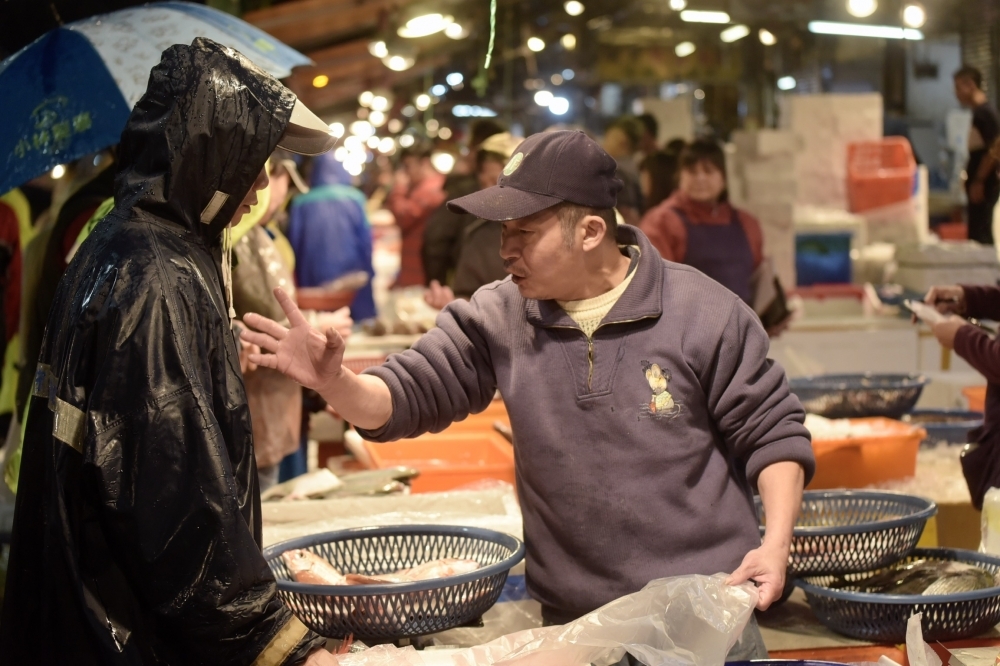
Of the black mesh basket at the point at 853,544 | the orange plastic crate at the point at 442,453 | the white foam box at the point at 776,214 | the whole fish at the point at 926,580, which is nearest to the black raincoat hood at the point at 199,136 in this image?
the black mesh basket at the point at 853,544

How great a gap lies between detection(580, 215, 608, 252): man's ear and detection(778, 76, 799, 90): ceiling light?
56.4 feet

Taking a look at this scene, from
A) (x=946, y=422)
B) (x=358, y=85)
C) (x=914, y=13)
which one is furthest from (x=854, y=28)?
(x=358, y=85)

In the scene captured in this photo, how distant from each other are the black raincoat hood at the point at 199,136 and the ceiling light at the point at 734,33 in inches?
631

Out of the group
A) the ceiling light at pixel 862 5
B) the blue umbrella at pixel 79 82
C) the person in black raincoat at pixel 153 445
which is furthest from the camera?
the ceiling light at pixel 862 5

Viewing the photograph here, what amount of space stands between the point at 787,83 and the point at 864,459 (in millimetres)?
16897

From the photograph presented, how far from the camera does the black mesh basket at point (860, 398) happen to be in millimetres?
4922

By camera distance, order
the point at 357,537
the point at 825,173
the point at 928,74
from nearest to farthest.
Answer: the point at 357,537
the point at 825,173
the point at 928,74

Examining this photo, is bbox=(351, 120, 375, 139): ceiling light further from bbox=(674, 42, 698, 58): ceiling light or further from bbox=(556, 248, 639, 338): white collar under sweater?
bbox=(556, 248, 639, 338): white collar under sweater

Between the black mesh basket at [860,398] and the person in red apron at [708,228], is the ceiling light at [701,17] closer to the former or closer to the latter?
the person in red apron at [708,228]

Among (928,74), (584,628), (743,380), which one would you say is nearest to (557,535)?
(584,628)

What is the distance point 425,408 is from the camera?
2.89 m

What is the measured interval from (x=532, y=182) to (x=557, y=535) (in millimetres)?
891

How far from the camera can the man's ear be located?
9.12 ft

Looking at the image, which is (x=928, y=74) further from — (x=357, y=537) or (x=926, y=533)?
(x=357, y=537)
